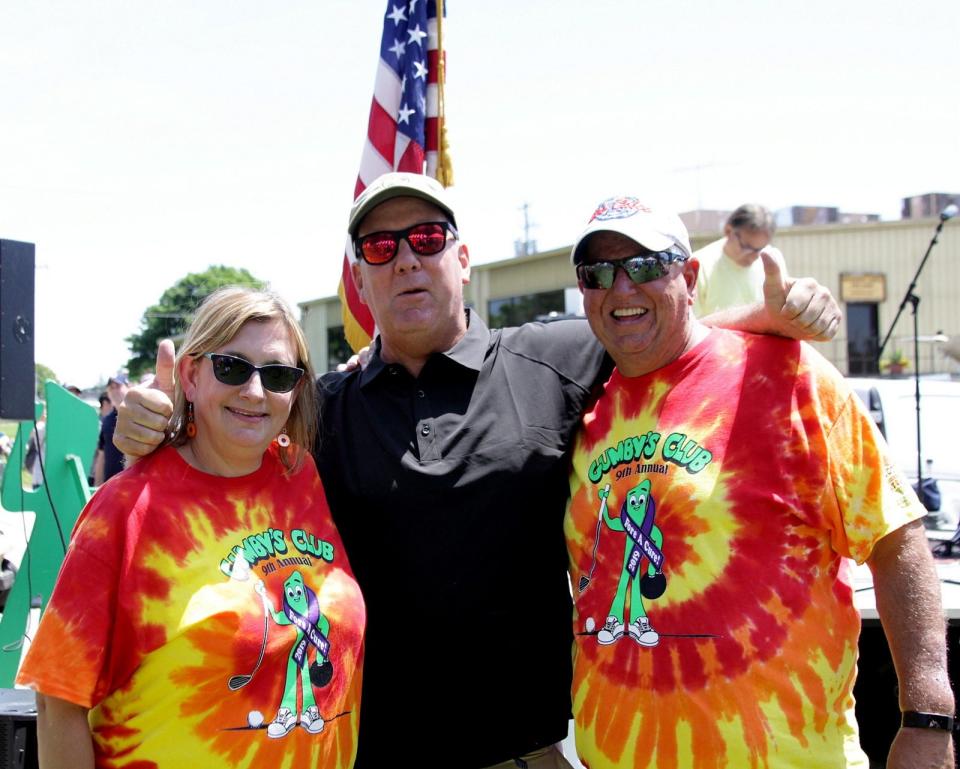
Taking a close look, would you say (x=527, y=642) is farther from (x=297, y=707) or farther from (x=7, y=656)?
(x=7, y=656)

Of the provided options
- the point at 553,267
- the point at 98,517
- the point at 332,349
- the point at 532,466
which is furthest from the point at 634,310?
the point at 332,349

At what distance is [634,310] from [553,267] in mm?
32742

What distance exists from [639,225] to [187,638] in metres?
1.53

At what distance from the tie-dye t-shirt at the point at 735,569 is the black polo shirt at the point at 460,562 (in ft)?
0.72

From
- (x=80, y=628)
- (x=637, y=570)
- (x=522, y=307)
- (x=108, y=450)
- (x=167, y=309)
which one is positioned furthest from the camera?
(x=167, y=309)

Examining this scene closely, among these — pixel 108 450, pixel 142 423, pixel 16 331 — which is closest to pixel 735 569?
pixel 142 423

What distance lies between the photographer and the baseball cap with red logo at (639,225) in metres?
2.38

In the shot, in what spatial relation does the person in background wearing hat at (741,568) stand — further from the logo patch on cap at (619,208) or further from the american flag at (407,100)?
the american flag at (407,100)

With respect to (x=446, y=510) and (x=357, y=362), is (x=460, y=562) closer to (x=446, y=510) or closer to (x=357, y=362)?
(x=446, y=510)

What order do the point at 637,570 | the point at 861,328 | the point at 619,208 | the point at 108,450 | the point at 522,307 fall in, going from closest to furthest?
the point at 637,570 → the point at 619,208 → the point at 108,450 → the point at 861,328 → the point at 522,307

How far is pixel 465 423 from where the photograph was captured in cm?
255

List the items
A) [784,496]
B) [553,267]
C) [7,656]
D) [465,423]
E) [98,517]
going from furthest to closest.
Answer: [553,267]
[7,656]
[465,423]
[784,496]
[98,517]

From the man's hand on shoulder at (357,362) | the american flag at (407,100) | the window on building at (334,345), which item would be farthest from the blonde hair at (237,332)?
the window on building at (334,345)

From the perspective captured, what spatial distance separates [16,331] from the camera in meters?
3.92
